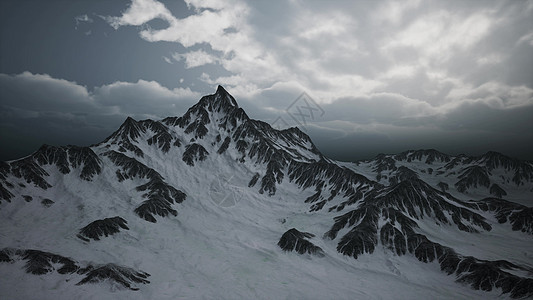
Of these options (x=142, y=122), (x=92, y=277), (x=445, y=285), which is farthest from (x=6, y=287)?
(x=142, y=122)

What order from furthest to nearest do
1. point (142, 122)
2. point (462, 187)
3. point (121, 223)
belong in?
1. point (462, 187)
2. point (142, 122)
3. point (121, 223)

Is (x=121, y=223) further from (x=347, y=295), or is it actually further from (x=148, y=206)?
(x=347, y=295)

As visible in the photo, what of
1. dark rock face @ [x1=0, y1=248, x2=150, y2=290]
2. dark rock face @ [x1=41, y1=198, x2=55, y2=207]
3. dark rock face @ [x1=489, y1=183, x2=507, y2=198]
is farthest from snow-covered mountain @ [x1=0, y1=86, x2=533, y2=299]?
dark rock face @ [x1=489, y1=183, x2=507, y2=198]

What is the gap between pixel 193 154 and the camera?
15625 centimetres

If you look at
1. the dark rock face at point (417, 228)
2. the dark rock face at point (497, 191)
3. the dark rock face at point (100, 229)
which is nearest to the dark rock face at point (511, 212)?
the dark rock face at point (417, 228)

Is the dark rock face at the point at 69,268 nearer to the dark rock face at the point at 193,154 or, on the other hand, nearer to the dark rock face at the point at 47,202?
the dark rock face at the point at 47,202

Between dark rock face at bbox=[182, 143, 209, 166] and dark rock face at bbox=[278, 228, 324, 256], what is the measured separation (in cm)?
8777

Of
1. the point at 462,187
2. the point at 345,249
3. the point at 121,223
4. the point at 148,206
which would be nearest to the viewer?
the point at 345,249

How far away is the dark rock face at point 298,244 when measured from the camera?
77.6 meters

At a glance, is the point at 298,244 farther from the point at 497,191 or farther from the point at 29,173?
the point at 497,191

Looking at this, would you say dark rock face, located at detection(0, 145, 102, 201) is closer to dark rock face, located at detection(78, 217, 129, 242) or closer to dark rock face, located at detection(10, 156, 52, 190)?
dark rock face, located at detection(10, 156, 52, 190)

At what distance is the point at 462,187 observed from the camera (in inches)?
7721

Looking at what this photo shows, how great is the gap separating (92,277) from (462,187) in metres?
239

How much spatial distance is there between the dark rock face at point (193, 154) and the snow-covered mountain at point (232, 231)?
736mm
